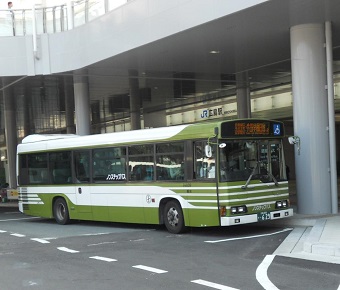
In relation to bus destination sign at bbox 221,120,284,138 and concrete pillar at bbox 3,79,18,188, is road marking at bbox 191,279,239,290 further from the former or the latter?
concrete pillar at bbox 3,79,18,188

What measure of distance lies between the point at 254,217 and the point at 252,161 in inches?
Answer: 52.9

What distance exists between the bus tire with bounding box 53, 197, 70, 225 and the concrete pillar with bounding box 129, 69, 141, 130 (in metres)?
6.92

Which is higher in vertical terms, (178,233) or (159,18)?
(159,18)

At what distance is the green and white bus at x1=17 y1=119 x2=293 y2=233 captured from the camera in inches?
431

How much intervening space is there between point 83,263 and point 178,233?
375 centimetres

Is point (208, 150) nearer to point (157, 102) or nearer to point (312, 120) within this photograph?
point (312, 120)

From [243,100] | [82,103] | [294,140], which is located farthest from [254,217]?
[243,100]

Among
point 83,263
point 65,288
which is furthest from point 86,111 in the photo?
point 65,288

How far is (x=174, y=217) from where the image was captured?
11.9 metres

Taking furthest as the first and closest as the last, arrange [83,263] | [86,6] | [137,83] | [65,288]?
[137,83]
[86,6]
[83,263]
[65,288]

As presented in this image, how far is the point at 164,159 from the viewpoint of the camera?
12.2m

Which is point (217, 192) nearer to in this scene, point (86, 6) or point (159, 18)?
point (159, 18)

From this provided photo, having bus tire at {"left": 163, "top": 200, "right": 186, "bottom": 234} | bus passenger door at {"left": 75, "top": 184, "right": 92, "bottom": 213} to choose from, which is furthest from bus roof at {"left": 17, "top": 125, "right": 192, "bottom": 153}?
bus tire at {"left": 163, "top": 200, "right": 186, "bottom": 234}

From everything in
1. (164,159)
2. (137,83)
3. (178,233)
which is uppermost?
(137,83)
